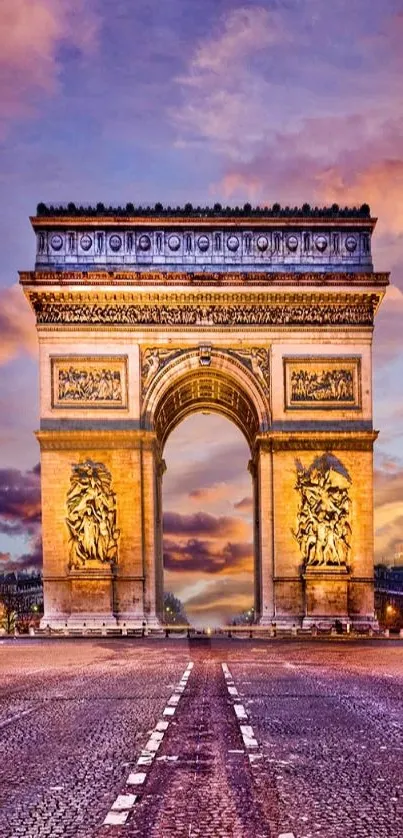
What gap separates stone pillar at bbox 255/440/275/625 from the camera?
42594 mm

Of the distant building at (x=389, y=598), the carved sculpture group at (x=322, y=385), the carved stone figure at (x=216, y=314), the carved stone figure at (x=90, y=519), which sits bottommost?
the distant building at (x=389, y=598)

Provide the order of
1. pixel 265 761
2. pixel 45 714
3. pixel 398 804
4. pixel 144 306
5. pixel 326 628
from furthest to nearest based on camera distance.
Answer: pixel 144 306
pixel 326 628
pixel 45 714
pixel 265 761
pixel 398 804

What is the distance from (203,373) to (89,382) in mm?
4955

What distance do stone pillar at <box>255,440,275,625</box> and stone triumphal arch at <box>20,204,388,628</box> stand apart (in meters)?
0.07

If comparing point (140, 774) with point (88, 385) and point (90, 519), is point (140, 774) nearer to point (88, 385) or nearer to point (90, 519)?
point (90, 519)

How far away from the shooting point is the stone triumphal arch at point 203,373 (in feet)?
138

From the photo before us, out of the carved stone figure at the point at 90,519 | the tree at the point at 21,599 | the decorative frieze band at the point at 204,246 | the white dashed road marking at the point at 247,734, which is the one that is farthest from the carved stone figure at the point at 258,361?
the tree at the point at 21,599

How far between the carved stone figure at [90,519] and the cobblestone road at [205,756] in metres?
25.0

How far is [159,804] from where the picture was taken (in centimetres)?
628

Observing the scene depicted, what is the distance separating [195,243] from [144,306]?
3.36 metres

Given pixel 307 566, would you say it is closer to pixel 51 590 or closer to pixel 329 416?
pixel 329 416

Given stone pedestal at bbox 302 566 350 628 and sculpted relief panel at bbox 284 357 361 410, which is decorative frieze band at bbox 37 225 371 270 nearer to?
sculpted relief panel at bbox 284 357 361 410

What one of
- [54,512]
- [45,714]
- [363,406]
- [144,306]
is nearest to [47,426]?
[54,512]

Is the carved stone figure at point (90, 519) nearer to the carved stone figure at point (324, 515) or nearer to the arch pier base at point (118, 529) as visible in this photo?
the arch pier base at point (118, 529)
